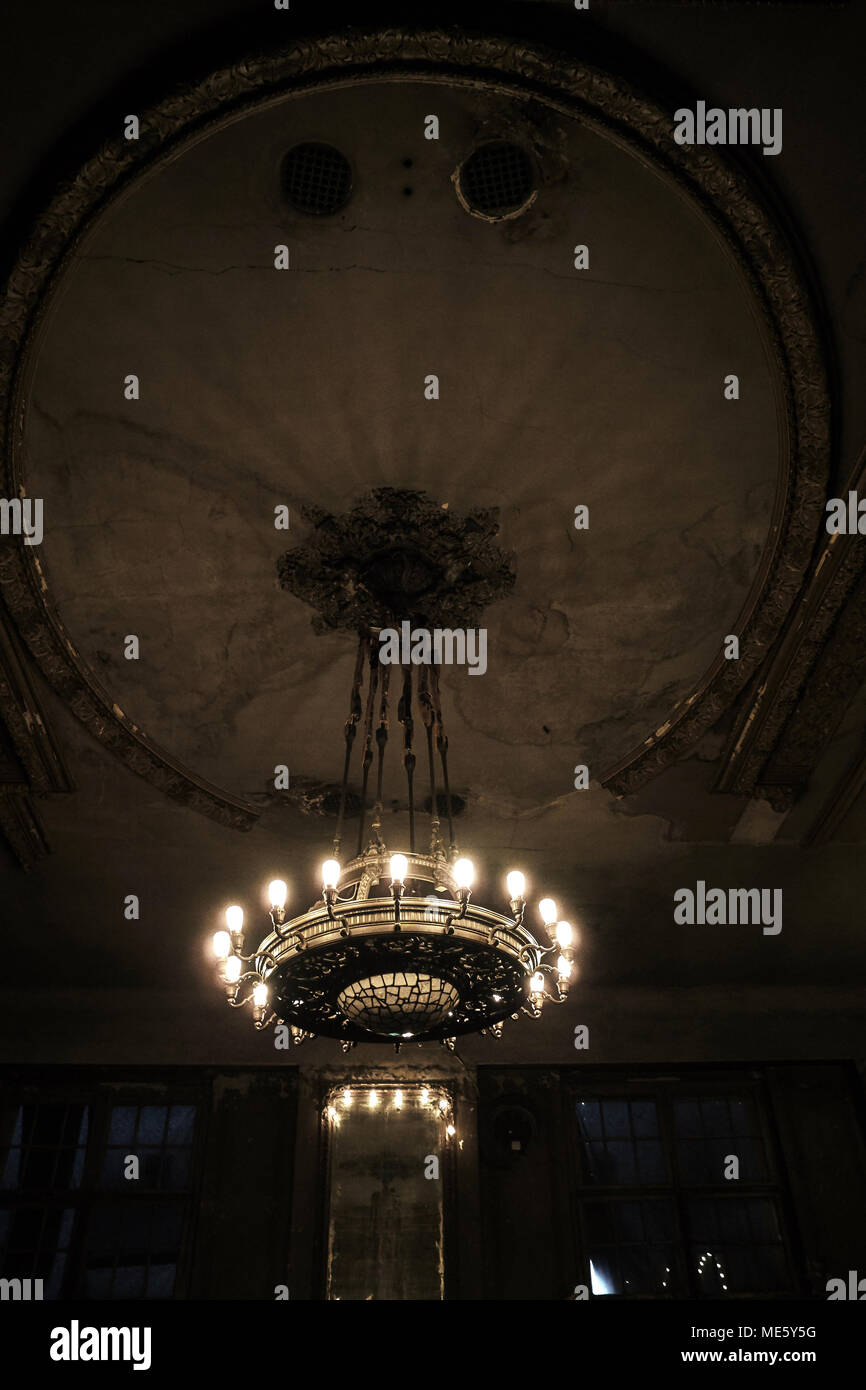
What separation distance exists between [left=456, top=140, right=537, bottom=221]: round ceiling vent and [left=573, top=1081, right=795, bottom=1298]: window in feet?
20.4

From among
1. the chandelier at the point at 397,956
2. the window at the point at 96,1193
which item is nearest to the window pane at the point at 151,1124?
the window at the point at 96,1193

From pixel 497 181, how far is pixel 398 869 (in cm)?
239

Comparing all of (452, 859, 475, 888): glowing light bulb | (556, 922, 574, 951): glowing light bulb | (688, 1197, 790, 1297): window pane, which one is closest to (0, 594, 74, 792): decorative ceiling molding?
(452, 859, 475, 888): glowing light bulb

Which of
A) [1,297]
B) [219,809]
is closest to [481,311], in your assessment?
[1,297]

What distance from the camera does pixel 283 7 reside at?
2863 mm

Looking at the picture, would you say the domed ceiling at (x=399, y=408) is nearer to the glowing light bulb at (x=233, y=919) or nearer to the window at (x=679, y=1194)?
the glowing light bulb at (x=233, y=919)

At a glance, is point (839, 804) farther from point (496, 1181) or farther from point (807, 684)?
point (496, 1181)

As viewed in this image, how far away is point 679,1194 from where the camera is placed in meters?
6.86

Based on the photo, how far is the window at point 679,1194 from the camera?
6.50 metres

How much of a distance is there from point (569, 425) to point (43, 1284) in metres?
6.40

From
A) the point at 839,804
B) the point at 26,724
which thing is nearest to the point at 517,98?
the point at 26,724

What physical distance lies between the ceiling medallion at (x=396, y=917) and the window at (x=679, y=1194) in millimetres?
3792

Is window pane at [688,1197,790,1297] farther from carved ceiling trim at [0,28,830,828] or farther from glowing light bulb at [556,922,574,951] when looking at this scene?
carved ceiling trim at [0,28,830,828]

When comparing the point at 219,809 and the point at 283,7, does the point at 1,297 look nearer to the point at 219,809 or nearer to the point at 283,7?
the point at 283,7
